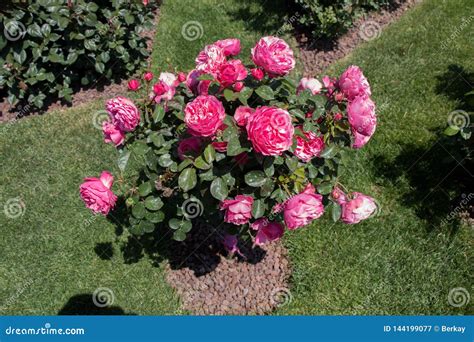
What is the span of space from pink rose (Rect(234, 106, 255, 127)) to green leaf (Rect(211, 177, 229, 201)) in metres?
0.35

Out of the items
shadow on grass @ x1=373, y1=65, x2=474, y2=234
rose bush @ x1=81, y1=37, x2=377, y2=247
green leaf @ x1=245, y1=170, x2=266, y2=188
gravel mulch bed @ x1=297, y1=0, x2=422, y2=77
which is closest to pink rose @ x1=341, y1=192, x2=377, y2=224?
rose bush @ x1=81, y1=37, x2=377, y2=247

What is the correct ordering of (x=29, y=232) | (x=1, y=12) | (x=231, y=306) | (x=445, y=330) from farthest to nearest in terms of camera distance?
(x=1, y=12)
(x=29, y=232)
(x=231, y=306)
(x=445, y=330)

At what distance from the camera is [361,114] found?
2.53 m

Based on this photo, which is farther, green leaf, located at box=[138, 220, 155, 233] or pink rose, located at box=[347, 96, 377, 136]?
green leaf, located at box=[138, 220, 155, 233]

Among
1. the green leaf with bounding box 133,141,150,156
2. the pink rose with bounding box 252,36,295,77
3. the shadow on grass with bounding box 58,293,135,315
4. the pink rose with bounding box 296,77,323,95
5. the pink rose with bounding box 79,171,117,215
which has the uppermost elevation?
the pink rose with bounding box 252,36,295,77

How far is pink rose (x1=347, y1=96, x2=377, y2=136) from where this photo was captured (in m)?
2.52

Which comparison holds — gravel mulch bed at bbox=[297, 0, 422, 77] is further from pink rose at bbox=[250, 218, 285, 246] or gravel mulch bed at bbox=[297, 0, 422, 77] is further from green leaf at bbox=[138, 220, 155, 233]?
green leaf at bbox=[138, 220, 155, 233]

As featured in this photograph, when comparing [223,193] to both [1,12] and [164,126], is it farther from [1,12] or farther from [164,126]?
[1,12]

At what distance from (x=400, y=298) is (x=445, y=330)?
5.70 feet

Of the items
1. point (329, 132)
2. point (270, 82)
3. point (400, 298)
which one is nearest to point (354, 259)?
point (400, 298)

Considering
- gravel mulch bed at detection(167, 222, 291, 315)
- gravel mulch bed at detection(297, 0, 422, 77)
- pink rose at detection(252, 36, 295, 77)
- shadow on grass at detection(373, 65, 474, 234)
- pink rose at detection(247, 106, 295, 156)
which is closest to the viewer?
pink rose at detection(247, 106, 295, 156)

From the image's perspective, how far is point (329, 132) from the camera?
2.77 metres

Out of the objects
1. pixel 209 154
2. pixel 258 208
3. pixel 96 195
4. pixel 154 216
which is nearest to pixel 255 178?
pixel 258 208

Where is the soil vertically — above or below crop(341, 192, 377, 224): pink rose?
below
